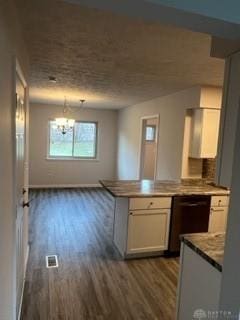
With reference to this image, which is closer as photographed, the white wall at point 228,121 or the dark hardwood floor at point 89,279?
the white wall at point 228,121

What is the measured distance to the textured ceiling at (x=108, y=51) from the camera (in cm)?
179

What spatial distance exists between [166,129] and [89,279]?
9.75ft

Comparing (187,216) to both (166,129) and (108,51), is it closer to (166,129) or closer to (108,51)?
(166,129)

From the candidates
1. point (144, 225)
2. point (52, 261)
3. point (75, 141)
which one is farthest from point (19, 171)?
point (75, 141)

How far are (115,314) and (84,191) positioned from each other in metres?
4.92

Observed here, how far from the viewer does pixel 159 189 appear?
11.4 feet

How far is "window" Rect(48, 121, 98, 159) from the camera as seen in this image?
740 centimetres

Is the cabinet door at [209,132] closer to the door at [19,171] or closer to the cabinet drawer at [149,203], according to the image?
the cabinet drawer at [149,203]

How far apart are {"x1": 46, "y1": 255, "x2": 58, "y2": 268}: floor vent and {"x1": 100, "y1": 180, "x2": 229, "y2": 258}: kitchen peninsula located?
0.86 metres

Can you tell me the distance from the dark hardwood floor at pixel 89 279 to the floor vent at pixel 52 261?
6 cm
